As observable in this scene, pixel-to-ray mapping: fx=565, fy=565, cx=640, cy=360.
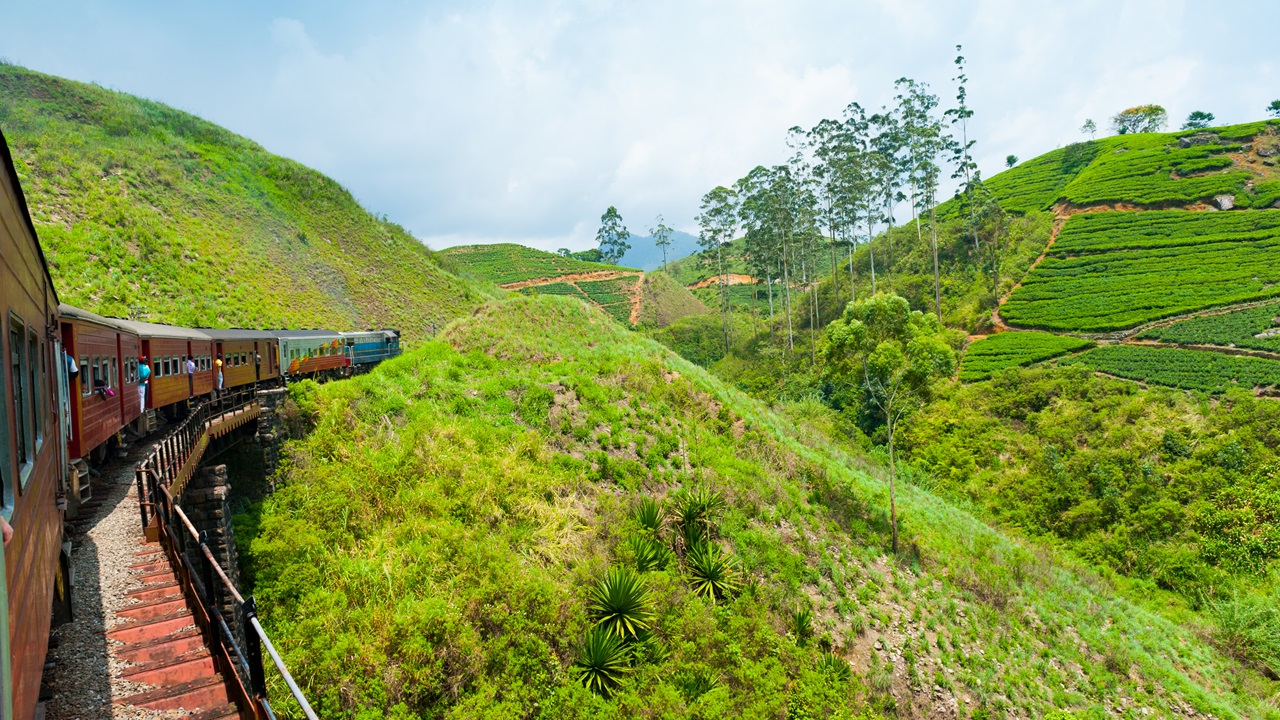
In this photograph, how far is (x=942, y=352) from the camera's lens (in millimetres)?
→ 19219

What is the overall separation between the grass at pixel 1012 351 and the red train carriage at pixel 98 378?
42.4 meters

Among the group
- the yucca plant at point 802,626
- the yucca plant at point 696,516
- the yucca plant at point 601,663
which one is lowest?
the yucca plant at point 802,626

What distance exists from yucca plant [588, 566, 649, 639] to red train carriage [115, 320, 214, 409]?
11932 millimetres

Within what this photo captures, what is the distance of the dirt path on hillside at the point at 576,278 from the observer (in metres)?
81.2

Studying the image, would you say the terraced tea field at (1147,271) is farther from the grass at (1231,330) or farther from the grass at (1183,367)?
the grass at (1183,367)

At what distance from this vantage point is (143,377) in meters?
13.3

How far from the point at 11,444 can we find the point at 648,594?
12218 millimetres

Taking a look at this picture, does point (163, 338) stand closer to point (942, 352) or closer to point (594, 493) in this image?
point (594, 493)

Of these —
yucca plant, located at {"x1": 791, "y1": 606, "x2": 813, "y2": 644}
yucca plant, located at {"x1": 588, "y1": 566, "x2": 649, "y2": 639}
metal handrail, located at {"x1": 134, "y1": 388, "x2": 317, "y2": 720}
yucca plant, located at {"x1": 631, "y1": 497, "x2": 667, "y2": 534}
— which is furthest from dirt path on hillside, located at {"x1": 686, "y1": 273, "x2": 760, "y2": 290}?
metal handrail, located at {"x1": 134, "y1": 388, "x2": 317, "y2": 720}

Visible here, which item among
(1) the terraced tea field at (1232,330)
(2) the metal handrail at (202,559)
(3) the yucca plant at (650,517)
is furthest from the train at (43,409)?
(1) the terraced tea field at (1232,330)

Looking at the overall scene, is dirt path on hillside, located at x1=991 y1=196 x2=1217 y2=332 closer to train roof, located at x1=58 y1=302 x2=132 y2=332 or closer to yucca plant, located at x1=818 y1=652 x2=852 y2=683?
yucca plant, located at x1=818 y1=652 x2=852 y2=683

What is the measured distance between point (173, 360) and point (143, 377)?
229cm

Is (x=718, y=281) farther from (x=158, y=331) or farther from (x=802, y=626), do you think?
(x=158, y=331)

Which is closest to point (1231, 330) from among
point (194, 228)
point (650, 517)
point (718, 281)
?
point (650, 517)
